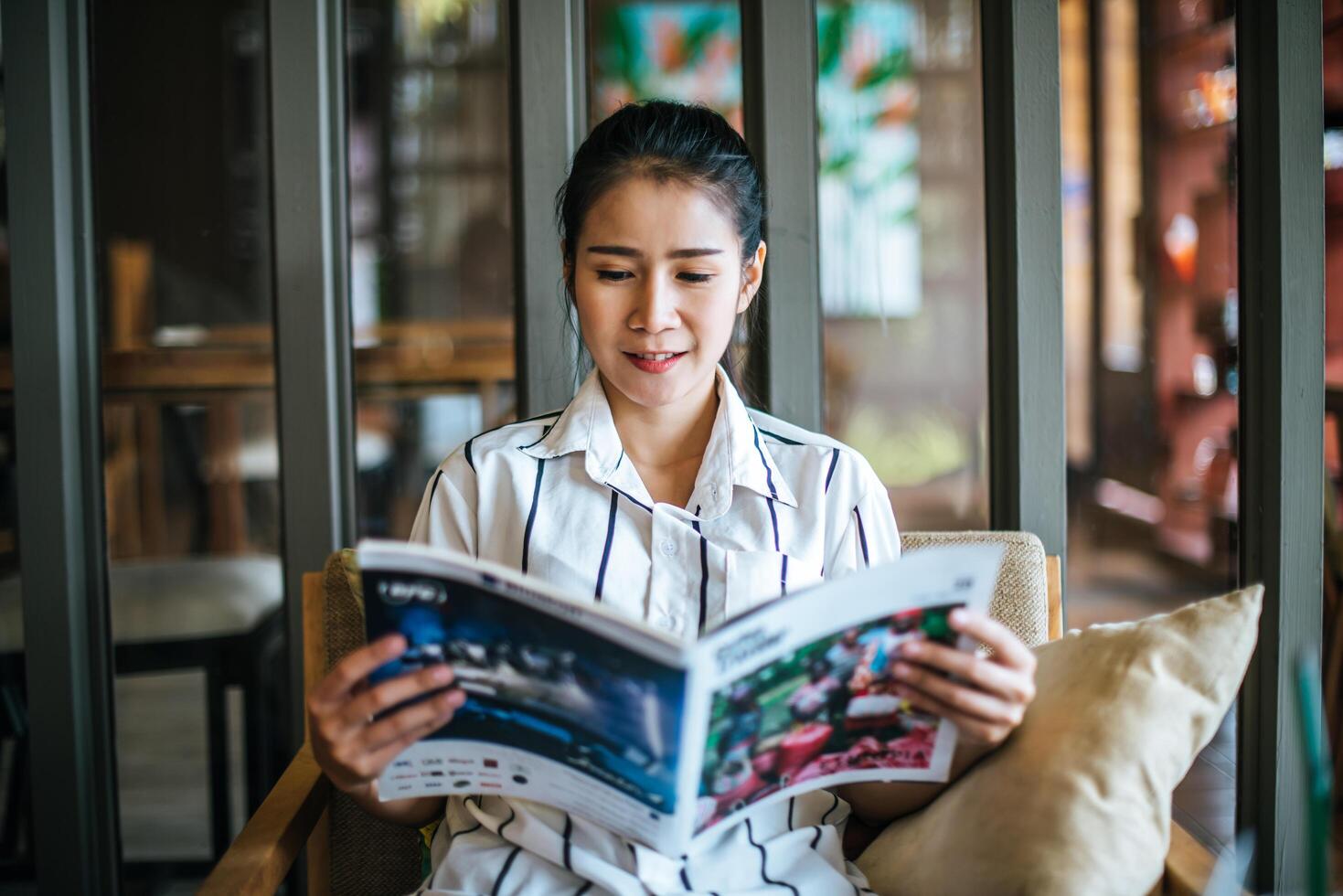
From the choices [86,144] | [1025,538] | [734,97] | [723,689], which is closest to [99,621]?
[86,144]

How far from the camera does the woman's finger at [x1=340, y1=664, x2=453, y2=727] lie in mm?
810

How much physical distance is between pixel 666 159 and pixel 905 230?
8.61 feet

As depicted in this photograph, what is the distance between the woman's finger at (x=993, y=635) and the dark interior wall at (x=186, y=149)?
3.97 feet

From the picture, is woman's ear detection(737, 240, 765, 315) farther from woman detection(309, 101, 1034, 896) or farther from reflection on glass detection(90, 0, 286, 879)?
reflection on glass detection(90, 0, 286, 879)

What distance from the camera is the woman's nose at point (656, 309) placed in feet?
3.42

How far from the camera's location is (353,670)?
813 mm

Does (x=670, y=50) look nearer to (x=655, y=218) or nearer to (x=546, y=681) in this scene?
(x=655, y=218)

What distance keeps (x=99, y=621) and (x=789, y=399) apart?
981mm

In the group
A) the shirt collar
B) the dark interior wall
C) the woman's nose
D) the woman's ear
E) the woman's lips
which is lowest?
the shirt collar

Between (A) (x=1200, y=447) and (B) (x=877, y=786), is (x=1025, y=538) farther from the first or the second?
(A) (x=1200, y=447)

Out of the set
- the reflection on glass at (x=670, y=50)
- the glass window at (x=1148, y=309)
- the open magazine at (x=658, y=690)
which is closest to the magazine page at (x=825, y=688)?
the open magazine at (x=658, y=690)

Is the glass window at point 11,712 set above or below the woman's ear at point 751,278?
below

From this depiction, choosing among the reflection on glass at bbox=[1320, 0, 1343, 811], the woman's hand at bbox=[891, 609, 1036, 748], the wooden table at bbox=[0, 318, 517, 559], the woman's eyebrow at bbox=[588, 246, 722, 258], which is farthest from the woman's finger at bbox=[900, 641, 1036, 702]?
the reflection on glass at bbox=[1320, 0, 1343, 811]

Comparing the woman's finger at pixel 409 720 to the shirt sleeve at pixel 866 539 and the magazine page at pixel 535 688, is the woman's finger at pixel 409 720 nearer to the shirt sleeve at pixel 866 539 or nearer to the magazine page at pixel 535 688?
the magazine page at pixel 535 688
